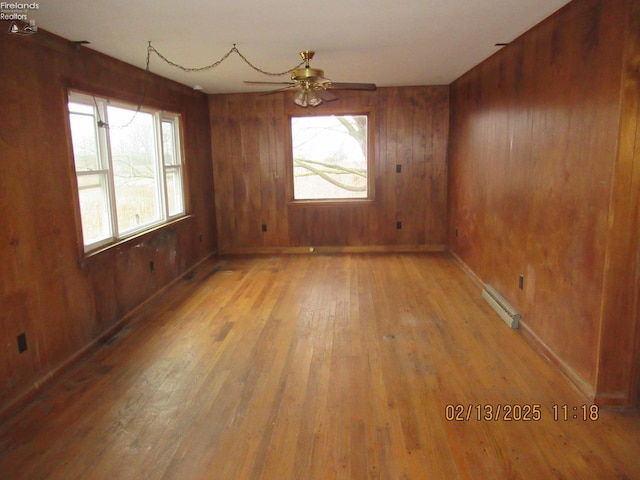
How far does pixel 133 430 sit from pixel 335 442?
1126 millimetres

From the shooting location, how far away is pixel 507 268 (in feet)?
13.0

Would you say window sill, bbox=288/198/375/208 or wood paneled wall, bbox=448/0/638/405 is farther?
window sill, bbox=288/198/375/208

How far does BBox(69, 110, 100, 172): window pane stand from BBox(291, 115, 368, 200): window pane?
3.32 metres

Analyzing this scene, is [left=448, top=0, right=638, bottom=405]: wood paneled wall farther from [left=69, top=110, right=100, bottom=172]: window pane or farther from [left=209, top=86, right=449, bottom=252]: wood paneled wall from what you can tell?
[left=69, top=110, right=100, bottom=172]: window pane

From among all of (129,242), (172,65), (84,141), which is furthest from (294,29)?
(129,242)

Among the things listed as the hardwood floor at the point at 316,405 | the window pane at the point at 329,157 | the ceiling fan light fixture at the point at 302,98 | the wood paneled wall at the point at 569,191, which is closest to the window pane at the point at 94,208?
the hardwood floor at the point at 316,405

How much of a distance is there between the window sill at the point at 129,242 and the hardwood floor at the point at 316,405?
712 mm

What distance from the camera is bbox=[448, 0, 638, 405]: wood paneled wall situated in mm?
2367

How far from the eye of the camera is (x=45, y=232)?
2979 mm

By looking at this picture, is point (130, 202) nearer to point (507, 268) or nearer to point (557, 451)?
point (507, 268)

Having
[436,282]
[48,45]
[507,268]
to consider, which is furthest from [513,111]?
[48,45]

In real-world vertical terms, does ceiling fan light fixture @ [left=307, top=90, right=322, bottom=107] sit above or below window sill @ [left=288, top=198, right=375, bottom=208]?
above

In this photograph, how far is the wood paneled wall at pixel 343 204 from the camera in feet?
20.6

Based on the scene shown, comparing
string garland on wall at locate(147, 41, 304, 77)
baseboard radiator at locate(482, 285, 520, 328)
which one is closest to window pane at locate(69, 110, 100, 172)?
string garland on wall at locate(147, 41, 304, 77)
